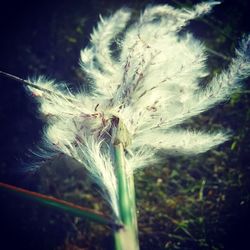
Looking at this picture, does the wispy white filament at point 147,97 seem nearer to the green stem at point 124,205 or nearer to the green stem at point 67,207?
the green stem at point 124,205

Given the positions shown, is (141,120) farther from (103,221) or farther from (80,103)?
(103,221)

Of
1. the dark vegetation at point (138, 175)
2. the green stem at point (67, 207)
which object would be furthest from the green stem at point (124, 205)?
the dark vegetation at point (138, 175)

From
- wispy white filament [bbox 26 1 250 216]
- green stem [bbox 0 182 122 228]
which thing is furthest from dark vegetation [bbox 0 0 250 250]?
green stem [bbox 0 182 122 228]

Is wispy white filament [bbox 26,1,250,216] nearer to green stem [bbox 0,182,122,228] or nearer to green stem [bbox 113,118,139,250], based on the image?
green stem [bbox 113,118,139,250]

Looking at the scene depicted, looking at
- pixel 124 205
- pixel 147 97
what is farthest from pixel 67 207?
pixel 147 97

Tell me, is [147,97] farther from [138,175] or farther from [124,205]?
[138,175]
